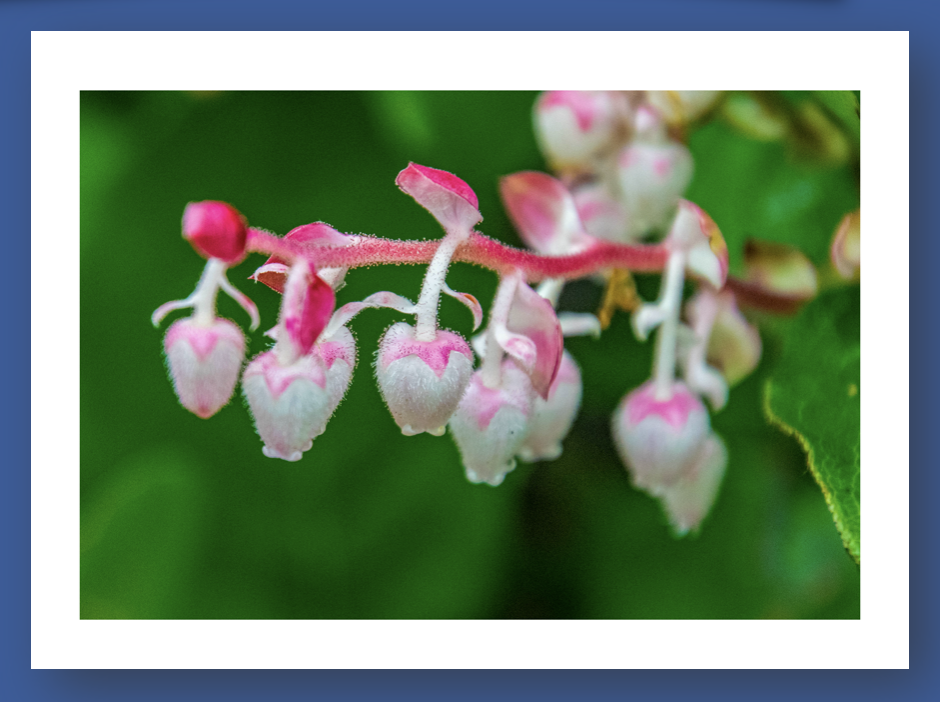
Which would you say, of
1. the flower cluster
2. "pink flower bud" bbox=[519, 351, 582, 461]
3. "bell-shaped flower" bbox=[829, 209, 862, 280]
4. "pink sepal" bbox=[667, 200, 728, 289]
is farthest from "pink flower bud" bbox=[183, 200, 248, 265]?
"bell-shaped flower" bbox=[829, 209, 862, 280]

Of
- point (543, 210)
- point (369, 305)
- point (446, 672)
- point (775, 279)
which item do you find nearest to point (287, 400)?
point (369, 305)

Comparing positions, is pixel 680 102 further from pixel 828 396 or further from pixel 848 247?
pixel 828 396

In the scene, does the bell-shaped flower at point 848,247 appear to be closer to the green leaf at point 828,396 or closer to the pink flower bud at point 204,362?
the green leaf at point 828,396

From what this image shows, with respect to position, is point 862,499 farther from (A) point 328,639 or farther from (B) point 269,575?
(B) point 269,575

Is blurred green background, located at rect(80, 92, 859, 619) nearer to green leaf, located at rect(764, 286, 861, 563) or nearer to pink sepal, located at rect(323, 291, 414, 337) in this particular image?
green leaf, located at rect(764, 286, 861, 563)
